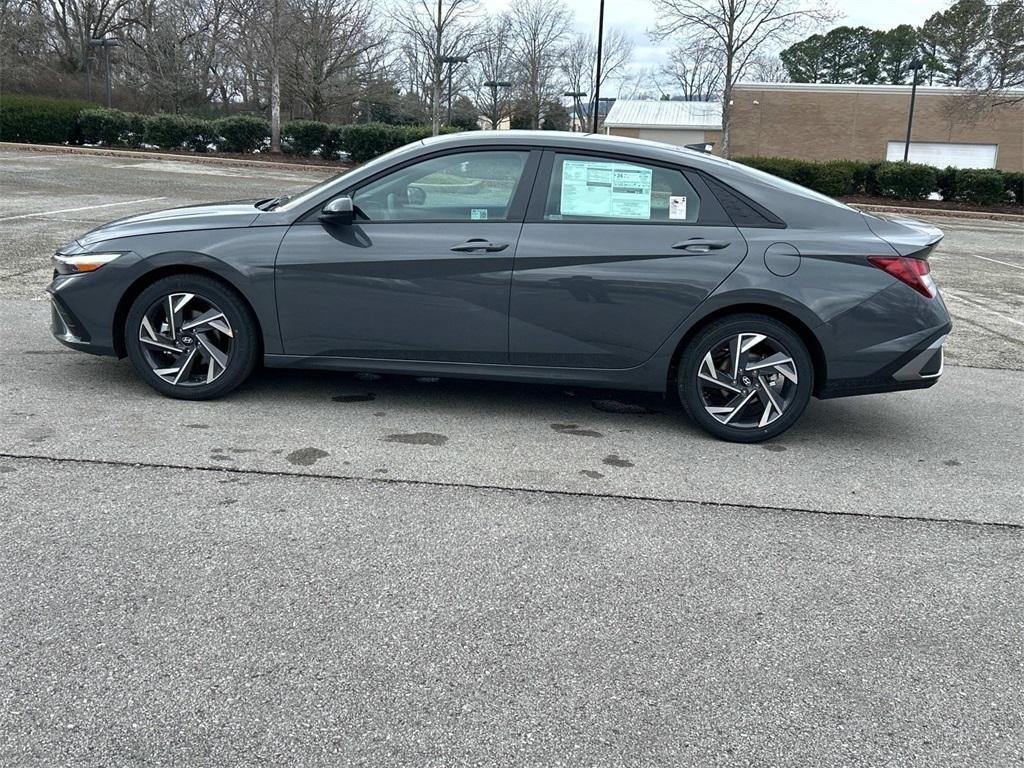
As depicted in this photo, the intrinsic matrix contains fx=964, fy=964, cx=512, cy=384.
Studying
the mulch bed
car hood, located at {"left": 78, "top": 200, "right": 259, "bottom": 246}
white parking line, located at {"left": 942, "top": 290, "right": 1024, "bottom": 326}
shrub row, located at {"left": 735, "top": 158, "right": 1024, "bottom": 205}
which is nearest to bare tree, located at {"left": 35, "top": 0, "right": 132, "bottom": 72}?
shrub row, located at {"left": 735, "top": 158, "right": 1024, "bottom": 205}

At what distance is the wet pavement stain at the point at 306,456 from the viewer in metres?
4.53

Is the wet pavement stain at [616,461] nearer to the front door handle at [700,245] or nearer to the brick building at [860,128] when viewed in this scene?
the front door handle at [700,245]

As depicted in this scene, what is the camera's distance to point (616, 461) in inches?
189

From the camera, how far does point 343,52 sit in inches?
1510

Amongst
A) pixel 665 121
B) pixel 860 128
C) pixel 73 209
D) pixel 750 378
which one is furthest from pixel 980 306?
pixel 665 121

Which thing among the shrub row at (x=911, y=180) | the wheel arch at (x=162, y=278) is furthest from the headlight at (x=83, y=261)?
the shrub row at (x=911, y=180)

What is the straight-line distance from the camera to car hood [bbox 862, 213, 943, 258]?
506 centimetres

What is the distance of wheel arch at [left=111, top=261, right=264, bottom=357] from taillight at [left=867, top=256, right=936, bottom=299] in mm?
3317

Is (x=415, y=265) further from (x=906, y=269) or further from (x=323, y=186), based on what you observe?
(x=906, y=269)

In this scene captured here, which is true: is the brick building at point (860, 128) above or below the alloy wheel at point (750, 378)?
above

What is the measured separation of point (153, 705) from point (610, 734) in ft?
4.08

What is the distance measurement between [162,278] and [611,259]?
8.01 ft

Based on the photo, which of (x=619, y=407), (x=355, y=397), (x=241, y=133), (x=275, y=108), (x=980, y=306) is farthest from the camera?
(x=241, y=133)

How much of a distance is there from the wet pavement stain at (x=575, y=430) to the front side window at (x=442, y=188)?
1267 mm
